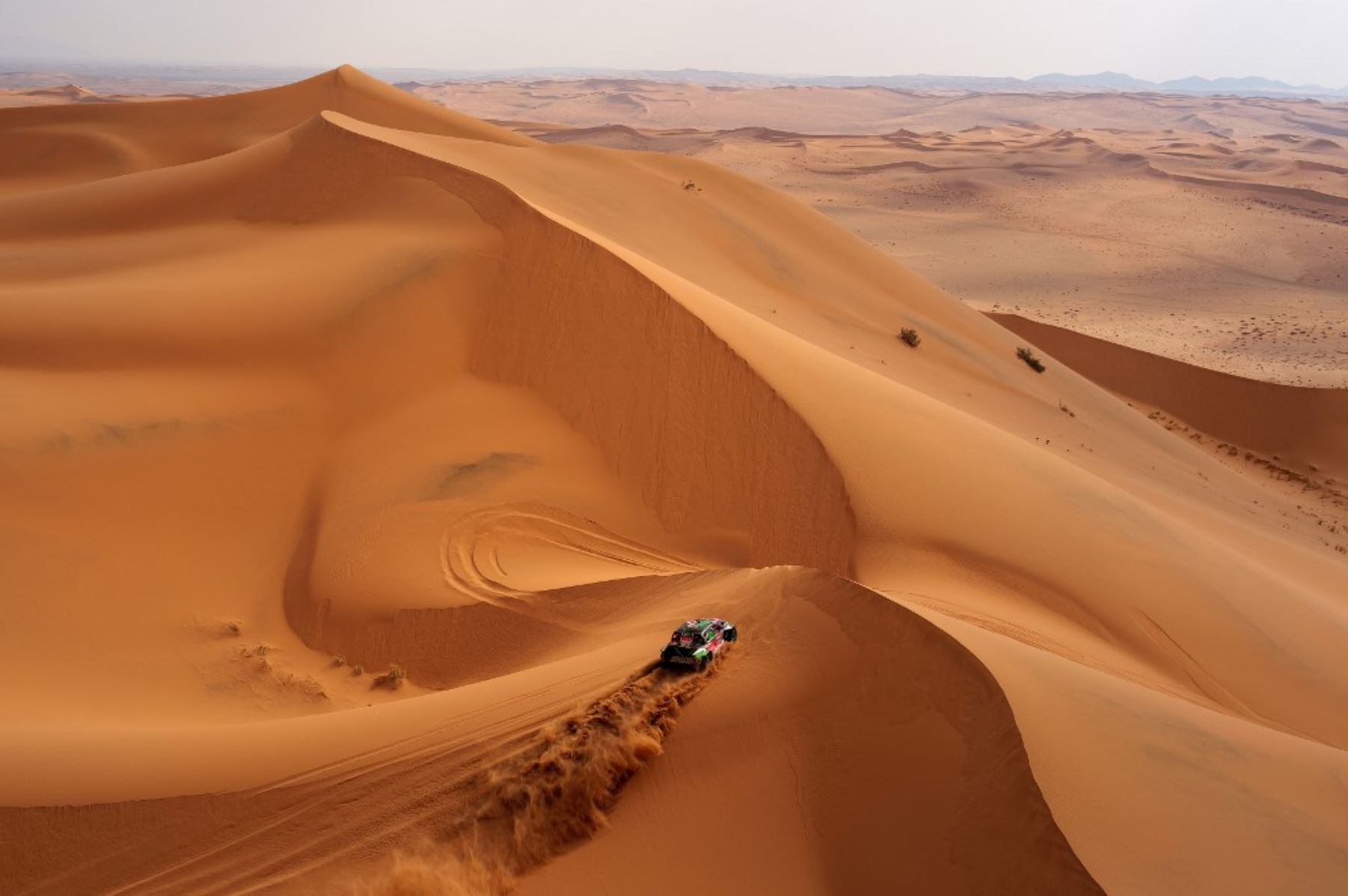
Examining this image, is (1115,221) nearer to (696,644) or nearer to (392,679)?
(392,679)

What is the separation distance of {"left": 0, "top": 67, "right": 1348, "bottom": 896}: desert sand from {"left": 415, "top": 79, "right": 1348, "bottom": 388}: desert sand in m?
11.5

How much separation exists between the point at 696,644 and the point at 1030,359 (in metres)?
18.1

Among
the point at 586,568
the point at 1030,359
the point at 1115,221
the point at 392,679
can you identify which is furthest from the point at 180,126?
the point at 1115,221

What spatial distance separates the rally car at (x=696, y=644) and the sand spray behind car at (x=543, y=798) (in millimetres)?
179

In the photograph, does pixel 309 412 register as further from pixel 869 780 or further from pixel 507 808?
pixel 869 780

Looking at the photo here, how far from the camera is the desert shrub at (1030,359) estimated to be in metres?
21.7

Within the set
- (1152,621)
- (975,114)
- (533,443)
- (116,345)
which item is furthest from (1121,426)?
(975,114)

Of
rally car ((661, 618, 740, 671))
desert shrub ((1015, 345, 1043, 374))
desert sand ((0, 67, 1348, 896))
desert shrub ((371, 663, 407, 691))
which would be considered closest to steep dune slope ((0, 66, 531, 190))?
desert sand ((0, 67, 1348, 896))

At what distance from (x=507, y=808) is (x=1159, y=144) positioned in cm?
9377

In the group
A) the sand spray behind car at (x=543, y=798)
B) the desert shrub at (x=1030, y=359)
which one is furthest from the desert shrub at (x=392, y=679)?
the desert shrub at (x=1030, y=359)

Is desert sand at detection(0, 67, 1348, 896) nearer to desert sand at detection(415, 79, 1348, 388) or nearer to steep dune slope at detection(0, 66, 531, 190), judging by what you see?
desert sand at detection(415, 79, 1348, 388)

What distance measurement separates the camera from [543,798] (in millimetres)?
5434

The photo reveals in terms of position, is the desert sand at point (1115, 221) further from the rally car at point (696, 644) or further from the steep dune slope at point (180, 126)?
the rally car at point (696, 644)

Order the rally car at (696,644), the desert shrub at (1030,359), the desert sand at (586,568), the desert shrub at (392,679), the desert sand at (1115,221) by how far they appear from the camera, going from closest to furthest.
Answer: the desert sand at (586,568)
the rally car at (696,644)
the desert shrub at (392,679)
the desert shrub at (1030,359)
the desert sand at (1115,221)
